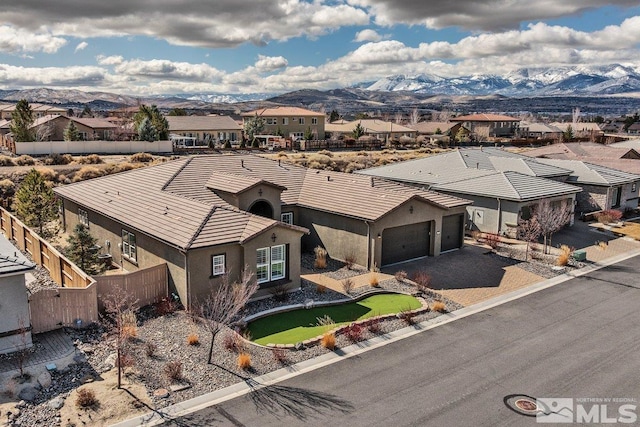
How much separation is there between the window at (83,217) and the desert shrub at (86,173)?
17.4 metres

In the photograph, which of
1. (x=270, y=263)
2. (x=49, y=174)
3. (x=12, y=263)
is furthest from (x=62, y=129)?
(x=12, y=263)

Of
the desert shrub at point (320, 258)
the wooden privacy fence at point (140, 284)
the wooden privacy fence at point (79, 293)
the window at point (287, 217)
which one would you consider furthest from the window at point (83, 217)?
the desert shrub at point (320, 258)

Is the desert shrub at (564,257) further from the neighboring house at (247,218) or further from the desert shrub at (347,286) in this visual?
the desert shrub at (347,286)

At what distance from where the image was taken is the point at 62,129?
7675 cm

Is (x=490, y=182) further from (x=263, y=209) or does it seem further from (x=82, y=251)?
(x=82, y=251)

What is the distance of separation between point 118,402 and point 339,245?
52.5 feet

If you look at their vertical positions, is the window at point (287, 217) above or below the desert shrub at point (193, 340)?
above

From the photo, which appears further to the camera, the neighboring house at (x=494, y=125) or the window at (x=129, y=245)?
the neighboring house at (x=494, y=125)

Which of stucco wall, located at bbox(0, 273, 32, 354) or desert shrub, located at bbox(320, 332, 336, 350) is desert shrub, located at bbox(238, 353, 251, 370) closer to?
desert shrub, located at bbox(320, 332, 336, 350)

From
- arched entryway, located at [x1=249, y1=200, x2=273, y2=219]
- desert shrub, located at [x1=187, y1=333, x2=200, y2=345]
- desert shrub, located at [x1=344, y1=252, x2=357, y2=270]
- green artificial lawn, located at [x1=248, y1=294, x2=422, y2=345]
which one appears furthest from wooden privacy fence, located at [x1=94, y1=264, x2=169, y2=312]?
desert shrub, located at [x1=344, y1=252, x2=357, y2=270]

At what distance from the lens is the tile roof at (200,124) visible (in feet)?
291

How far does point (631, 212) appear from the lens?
1686 inches

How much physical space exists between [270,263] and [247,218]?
2228mm

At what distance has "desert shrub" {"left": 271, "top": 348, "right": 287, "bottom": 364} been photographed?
16219 millimetres
